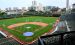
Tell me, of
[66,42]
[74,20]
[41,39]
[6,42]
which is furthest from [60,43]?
[74,20]

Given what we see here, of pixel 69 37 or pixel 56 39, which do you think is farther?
pixel 69 37

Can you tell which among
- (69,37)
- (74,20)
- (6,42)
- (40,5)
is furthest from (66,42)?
(40,5)

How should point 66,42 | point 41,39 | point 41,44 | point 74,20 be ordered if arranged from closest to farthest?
point 41,44, point 41,39, point 66,42, point 74,20

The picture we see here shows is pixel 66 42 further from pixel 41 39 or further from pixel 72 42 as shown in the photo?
pixel 41 39

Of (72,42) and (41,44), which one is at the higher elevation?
(41,44)

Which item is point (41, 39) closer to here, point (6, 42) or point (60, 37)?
point (60, 37)

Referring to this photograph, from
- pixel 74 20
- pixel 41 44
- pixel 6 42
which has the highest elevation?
pixel 41 44

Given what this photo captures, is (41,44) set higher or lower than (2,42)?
higher

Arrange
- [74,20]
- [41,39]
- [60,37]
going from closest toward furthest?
[41,39]
[60,37]
[74,20]

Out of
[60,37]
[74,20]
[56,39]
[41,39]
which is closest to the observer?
[41,39]
